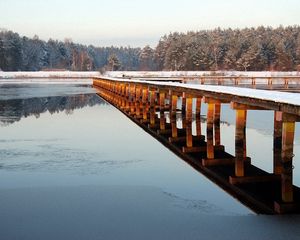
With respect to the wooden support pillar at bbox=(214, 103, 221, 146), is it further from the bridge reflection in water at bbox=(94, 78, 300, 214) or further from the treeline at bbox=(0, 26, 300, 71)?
the treeline at bbox=(0, 26, 300, 71)

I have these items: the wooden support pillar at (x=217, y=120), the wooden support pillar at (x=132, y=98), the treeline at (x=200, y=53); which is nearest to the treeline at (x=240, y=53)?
the treeline at (x=200, y=53)

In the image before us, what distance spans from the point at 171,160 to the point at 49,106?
72.8ft

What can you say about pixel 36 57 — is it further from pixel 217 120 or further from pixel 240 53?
pixel 217 120

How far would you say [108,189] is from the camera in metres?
11.7

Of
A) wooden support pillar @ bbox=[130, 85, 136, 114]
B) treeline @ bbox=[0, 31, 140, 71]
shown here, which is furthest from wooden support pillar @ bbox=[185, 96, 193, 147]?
treeline @ bbox=[0, 31, 140, 71]

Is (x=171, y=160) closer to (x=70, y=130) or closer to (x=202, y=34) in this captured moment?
(x=70, y=130)

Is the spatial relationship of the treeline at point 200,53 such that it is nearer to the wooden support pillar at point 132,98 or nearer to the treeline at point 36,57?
the treeline at point 36,57

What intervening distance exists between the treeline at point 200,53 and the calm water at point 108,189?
110m

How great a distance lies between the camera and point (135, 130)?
2355 cm

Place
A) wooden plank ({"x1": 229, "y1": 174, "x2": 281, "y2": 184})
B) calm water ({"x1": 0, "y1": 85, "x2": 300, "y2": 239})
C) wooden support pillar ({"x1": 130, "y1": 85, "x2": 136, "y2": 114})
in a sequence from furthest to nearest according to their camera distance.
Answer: wooden support pillar ({"x1": 130, "y1": 85, "x2": 136, "y2": 114}) → wooden plank ({"x1": 229, "y1": 174, "x2": 281, "y2": 184}) → calm water ({"x1": 0, "y1": 85, "x2": 300, "y2": 239})

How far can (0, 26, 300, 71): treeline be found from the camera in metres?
128

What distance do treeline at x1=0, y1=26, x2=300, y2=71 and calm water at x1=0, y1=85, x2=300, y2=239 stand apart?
360ft

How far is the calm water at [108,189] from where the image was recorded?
8992mm

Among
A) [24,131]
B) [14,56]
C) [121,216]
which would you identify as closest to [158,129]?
[24,131]
